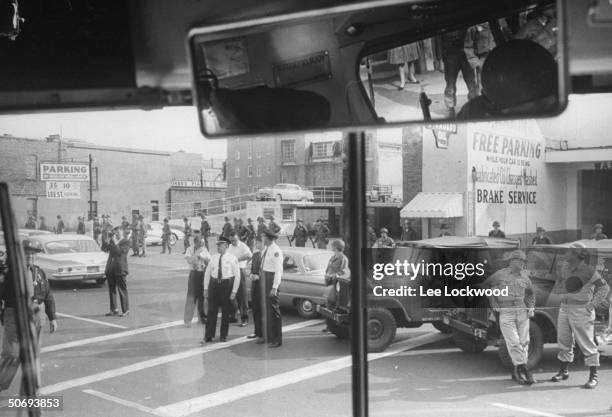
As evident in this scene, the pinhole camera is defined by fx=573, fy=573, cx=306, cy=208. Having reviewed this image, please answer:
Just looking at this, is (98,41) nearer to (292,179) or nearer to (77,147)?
(77,147)

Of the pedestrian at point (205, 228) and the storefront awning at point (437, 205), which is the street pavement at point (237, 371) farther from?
the storefront awning at point (437, 205)

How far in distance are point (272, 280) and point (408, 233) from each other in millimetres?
956

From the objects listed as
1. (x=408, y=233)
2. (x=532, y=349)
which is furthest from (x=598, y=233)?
(x=408, y=233)

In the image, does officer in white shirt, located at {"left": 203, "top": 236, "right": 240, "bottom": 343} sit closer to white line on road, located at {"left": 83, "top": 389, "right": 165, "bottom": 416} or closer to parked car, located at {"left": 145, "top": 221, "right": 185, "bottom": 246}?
parked car, located at {"left": 145, "top": 221, "right": 185, "bottom": 246}

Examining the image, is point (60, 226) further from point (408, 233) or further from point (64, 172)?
point (408, 233)

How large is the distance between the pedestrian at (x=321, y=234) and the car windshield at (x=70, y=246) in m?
1.10

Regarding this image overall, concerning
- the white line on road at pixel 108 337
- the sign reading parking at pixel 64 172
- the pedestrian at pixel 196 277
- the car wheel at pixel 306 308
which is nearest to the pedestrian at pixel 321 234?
the pedestrian at pixel 196 277

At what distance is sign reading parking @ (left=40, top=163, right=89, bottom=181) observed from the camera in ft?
8.35

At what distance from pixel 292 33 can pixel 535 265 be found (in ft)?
4.90

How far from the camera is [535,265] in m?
2.50

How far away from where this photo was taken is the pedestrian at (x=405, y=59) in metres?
1.73

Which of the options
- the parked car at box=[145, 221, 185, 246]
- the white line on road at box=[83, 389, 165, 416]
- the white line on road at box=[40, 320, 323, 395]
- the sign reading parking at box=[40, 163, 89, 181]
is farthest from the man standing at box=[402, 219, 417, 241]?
the white line on road at box=[83, 389, 165, 416]

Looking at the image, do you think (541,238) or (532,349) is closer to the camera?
(541,238)

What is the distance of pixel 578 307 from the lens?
2.72 m
